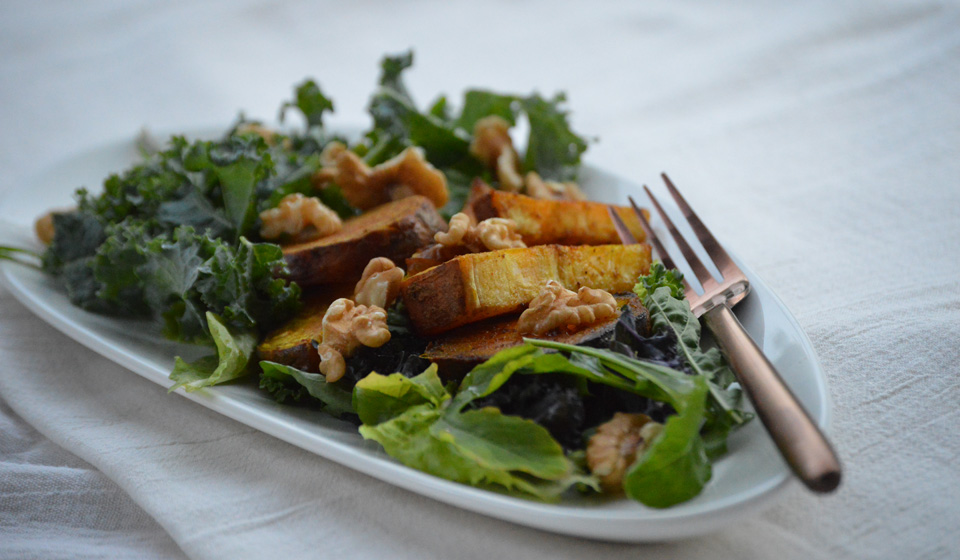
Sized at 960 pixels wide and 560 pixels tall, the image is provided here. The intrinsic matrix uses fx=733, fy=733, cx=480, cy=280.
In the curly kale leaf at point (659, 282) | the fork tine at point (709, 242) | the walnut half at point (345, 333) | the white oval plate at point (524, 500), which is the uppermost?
the fork tine at point (709, 242)

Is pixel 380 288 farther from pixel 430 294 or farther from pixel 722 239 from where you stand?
pixel 722 239

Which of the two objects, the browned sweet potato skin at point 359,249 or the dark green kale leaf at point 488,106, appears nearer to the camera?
the browned sweet potato skin at point 359,249

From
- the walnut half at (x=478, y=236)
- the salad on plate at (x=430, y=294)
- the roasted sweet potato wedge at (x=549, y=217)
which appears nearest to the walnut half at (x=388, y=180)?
the salad on plate at (x=430, y=294)

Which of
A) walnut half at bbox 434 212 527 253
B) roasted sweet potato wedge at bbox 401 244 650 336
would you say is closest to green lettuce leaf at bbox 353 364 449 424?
roasted sweet potato wedge at bbox 401 244 650 336

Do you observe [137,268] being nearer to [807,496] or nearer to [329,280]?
[329,280]

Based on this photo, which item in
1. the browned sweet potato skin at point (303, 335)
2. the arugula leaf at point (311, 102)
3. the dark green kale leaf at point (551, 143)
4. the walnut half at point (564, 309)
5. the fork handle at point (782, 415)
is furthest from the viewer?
the arugula leaf at point (311, 102)

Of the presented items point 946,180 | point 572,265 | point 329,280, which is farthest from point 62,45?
point 946,180

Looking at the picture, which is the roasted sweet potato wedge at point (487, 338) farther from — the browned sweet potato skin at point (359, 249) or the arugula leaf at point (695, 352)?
the browned sweet potato skin at point (359, 249)

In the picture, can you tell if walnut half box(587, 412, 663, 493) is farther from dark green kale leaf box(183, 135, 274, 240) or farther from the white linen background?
dark green kale leaf box(183, 135, 274, 240)
